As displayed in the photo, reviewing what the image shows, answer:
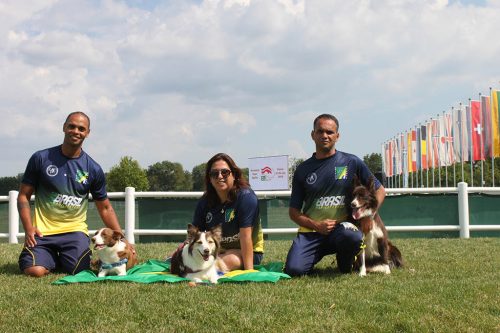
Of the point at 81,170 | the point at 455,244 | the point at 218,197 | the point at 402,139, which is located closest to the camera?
the point at 218,197

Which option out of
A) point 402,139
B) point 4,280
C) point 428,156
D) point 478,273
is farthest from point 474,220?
point 402,139

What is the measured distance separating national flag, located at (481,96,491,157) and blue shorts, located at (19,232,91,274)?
26774mm

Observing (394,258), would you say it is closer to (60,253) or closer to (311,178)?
(311,178)

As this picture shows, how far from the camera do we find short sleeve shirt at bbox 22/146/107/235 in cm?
719

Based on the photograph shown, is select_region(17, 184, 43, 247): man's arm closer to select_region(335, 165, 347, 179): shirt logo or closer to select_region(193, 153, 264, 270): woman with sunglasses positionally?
select_region(193, 153, 264, 270): woman with sunglasses

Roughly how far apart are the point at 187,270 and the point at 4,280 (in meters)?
2.24

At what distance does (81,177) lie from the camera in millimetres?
7320

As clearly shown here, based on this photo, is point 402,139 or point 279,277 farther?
point 402,139

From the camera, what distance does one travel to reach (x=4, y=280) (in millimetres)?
6570

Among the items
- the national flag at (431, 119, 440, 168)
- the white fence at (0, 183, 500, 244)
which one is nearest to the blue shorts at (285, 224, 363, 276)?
the white fence at (0, 183, 500, 244)

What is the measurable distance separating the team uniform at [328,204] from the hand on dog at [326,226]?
1.9 inches

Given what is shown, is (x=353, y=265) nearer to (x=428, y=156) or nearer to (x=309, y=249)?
(x=309, y=249)

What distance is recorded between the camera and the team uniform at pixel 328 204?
670 centimetres

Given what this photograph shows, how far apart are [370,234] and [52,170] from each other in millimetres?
4164
